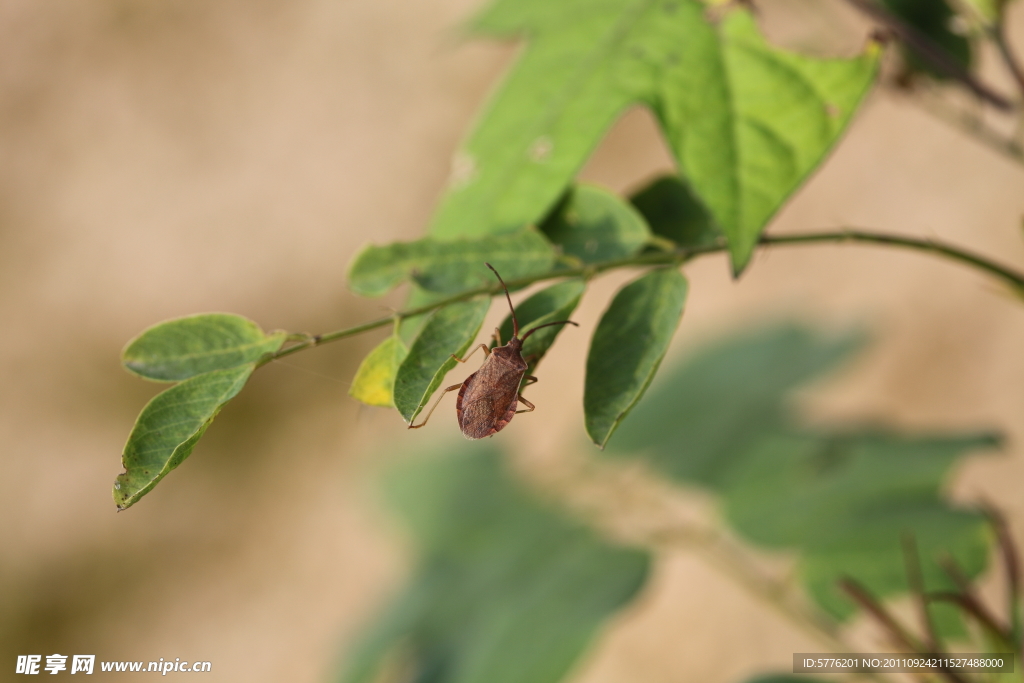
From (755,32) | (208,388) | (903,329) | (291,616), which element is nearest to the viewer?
(208,388)

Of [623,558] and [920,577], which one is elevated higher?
[920,577]

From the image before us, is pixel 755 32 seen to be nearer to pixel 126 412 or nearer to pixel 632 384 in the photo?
pixel 632 384

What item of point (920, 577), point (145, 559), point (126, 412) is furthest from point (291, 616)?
point (920, 577)

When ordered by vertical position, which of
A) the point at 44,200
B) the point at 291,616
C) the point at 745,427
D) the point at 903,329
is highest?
the point at 745,427

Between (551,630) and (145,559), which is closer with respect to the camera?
(551,630)

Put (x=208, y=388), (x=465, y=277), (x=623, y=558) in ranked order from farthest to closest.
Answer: (x=623, y=558) → (x=465, y=277) → (x=208, y=388)

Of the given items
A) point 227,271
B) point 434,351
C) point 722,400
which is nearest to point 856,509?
point 722,400

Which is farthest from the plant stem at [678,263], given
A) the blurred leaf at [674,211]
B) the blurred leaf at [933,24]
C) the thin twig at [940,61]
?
the blurred leaf at [933,24]

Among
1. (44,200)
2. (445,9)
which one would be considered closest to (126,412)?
(44,200)
